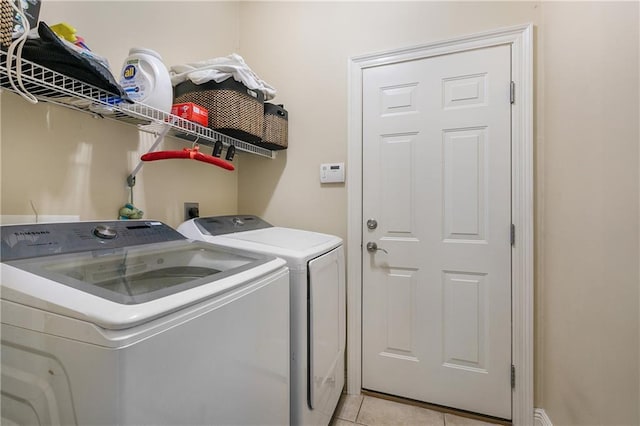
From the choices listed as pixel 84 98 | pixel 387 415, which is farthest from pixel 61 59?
pixel 387 415

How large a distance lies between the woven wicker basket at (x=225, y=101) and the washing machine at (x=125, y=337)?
29.6 inches

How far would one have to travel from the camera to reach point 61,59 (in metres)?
0.79

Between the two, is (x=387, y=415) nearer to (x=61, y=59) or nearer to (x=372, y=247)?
Answer: (x=372, y=247)

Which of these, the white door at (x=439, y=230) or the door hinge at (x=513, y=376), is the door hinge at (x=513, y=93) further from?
the door hinge at (x=513, y=376)

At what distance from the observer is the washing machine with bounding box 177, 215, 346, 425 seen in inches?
44.2

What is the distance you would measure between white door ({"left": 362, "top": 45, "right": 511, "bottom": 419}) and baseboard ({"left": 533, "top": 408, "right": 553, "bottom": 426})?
0.13 metres

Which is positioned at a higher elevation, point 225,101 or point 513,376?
point 225,101

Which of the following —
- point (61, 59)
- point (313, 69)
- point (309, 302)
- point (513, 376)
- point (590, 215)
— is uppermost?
point (313, 69)

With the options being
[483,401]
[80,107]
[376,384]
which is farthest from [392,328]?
[80,107]

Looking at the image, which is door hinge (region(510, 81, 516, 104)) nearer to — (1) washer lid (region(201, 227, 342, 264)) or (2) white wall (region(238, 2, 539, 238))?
(2) white wall (region(238, 2, 539, 238))

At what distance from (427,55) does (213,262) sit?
166 centimetres

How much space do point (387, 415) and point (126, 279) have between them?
1.61 meters

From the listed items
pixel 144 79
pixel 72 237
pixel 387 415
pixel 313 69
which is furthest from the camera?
pixel 313 69

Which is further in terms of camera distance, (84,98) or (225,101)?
(225,101)
